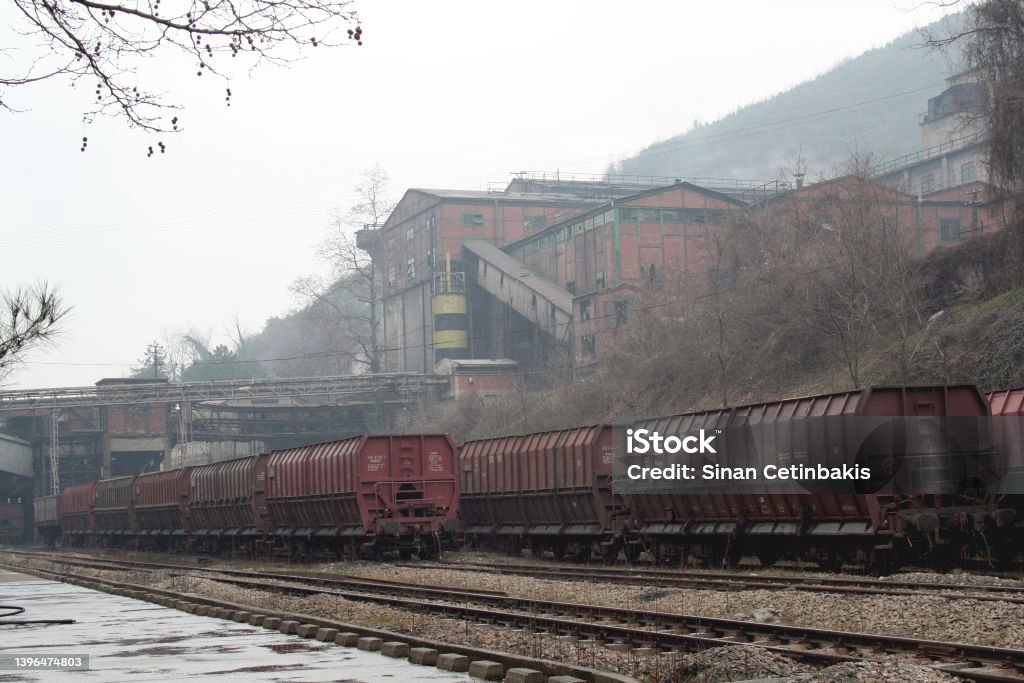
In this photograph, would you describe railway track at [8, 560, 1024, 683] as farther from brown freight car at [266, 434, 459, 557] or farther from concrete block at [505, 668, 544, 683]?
brown freight car at [266, 434, 459, 557]

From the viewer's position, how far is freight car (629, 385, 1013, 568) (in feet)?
61.9

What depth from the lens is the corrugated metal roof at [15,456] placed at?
75250 millimetres

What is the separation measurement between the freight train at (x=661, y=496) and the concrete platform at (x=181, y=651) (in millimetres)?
9581

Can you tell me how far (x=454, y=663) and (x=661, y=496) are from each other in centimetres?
1340

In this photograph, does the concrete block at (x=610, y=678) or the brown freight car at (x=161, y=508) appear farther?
the brown freight car at (x=161, y=508)

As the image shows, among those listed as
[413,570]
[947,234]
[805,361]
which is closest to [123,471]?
[805,361]

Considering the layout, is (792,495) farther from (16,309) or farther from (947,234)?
(947,234)

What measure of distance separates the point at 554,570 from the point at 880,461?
7448 millimetres

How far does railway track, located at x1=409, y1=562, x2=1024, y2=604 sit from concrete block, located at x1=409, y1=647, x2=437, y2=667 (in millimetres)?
6496

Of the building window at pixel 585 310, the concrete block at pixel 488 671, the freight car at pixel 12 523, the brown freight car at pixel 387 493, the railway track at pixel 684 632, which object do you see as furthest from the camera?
the freight car at pixel 12 523

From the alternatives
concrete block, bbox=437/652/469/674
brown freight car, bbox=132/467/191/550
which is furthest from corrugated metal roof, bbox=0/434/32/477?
concrete block, bbox=437/652/469/674

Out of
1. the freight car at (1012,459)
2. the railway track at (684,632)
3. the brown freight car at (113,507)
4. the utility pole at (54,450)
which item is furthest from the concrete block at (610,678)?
the utility pole at (54,450)

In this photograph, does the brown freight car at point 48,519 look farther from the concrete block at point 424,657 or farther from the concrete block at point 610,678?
the concrete block at point 610,678

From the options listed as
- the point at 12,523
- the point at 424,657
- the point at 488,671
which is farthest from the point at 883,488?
the point at 12,523
